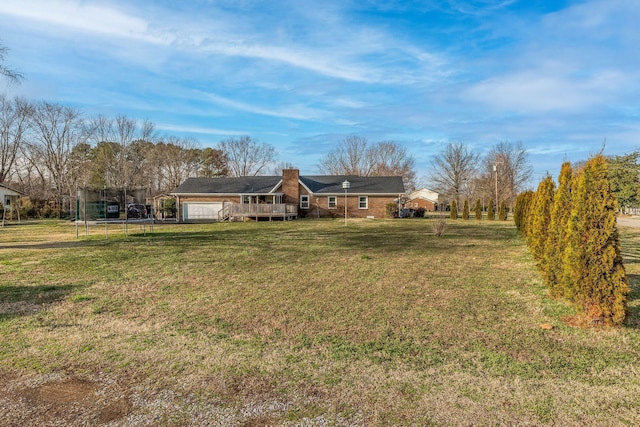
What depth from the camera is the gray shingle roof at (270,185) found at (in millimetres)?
33406

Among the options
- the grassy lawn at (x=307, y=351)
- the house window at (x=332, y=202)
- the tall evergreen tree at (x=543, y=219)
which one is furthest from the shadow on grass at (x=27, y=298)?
the house window at (x=332, y=202)

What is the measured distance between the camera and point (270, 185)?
34.3 m

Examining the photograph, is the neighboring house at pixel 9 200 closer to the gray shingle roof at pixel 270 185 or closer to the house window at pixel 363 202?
the gray shingle roof at pixel 270 185

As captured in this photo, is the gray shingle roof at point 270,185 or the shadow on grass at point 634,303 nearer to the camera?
the shadow on grass at point 634,303

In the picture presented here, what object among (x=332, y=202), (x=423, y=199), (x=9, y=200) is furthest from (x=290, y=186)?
(x=423, y=199)

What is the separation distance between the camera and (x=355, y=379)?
325cm

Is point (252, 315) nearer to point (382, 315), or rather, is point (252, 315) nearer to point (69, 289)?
point (382, 315)

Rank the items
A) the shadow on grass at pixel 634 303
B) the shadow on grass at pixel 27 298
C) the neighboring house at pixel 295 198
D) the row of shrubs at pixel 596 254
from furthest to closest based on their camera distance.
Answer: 1. the neighboring house at pixel 295 198
2. the shadow on grass at pixel 27 298
3. the shadow on grass at pixel 634 303
4. the row of shrubs at pixel 596 254

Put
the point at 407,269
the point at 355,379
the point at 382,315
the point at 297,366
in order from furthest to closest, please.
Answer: the point at 407,269
the point at 382,315
the point at 297,366
the point at 355,379

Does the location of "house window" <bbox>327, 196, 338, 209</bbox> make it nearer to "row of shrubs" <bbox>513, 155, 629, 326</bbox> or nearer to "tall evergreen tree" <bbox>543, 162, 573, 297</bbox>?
"tall evergreen tree" <bbox>543, 162, 573, 297</bbox>

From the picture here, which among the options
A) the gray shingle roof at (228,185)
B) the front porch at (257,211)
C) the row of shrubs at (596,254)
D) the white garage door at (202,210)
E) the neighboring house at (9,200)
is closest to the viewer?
the row of shrubs at (596,254)

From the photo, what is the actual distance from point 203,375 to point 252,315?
66.9 inches

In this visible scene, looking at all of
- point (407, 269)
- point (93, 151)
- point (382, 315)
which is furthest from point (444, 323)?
point (93, 151)

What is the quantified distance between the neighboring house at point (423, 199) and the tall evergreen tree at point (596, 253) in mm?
54445
